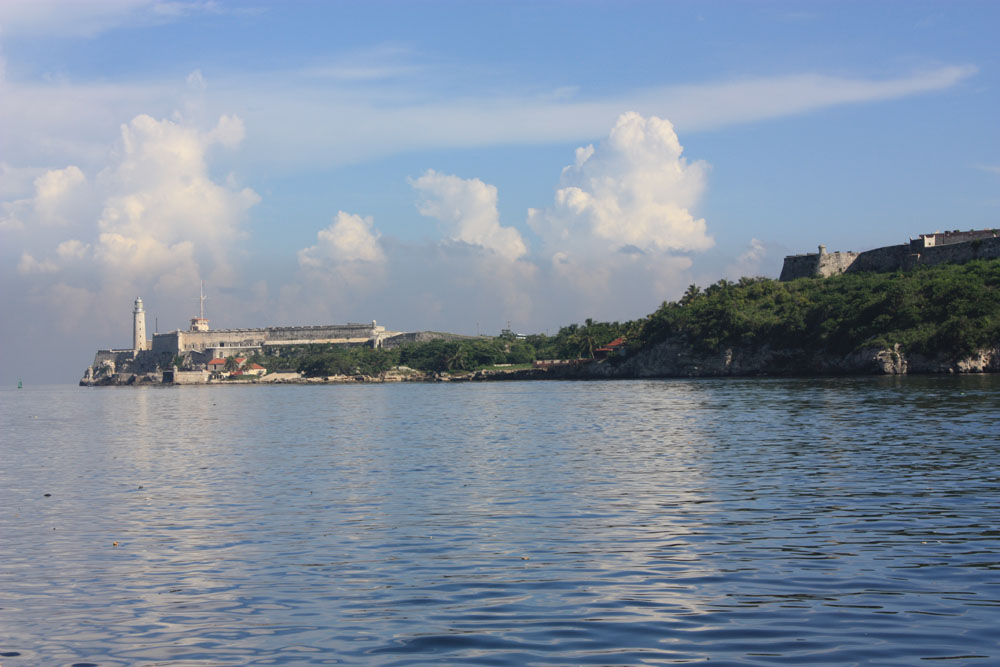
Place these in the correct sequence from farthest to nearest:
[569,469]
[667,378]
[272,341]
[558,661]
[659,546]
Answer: [272,341], [667,378], [569,469], [659,546], [558,661]

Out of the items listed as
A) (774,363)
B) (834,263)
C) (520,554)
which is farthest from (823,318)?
(520,554)

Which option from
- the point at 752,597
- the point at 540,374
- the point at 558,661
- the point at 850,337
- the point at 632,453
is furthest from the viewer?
the point at 540,374

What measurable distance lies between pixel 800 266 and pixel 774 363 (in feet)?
74.2

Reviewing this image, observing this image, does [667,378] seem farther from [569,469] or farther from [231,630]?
[231,630]

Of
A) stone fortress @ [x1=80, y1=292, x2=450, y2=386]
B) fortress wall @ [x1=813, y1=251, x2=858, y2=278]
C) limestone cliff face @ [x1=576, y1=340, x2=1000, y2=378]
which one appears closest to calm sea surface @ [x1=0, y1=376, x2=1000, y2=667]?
limestone cliff face @ [x1=576, y1=340, x2=1000, y2=378]

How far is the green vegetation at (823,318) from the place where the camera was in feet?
230

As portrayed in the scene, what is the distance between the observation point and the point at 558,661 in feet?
25.3

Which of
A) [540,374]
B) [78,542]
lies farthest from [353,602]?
[540,374]

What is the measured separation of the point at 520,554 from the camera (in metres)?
11.9

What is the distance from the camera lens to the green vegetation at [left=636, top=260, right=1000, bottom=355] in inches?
2731

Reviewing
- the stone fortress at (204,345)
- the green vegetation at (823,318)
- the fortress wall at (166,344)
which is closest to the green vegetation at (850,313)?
the green vegetation at (823,318)

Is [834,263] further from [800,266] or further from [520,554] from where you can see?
[520,554]

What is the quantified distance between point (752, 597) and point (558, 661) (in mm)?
2776

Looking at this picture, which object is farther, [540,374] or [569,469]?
[540,374]
